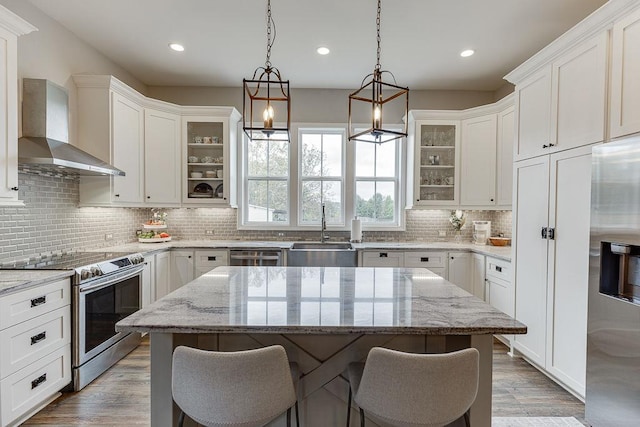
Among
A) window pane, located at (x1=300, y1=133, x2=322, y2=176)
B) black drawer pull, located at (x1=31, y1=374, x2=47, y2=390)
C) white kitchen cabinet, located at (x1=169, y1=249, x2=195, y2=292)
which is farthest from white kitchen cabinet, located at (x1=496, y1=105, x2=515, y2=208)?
black drawer pull, located at (x1=31, y1=374, x2=47, y2=390)

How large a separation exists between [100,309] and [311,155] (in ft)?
9.81

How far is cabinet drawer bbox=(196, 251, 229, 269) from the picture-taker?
3.98 metres

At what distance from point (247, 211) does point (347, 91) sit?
7.02 feet

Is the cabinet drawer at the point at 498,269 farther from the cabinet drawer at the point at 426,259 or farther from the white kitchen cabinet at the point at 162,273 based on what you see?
the white kitchen cabinet at the point at 162,273

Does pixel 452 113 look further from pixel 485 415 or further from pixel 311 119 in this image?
pixel 485 415

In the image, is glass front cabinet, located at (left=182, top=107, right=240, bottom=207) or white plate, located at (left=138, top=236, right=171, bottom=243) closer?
white plate, located at (left=138, top=236, right=171, bottom=243)

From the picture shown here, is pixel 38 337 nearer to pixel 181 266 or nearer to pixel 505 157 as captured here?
pixel 181 266

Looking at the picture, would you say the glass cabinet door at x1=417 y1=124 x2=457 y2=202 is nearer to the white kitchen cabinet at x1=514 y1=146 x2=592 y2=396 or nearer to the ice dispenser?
the white kitchen cabinet at x1=514 y1=146 x2=592 y2=396

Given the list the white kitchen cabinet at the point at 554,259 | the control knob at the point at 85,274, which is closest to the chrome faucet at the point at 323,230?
the white kitchen cabinet at the point at 554,259

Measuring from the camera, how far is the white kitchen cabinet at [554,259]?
2270 mm

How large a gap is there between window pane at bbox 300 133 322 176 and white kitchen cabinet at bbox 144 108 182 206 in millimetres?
1590

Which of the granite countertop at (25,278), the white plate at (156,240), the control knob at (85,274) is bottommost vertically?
the control knob at (85,274)

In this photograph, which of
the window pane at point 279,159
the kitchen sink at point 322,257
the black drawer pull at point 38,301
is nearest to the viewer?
the black drawer pull at point 38,301

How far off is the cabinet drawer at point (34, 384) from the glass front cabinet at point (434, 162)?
12.3 feet
